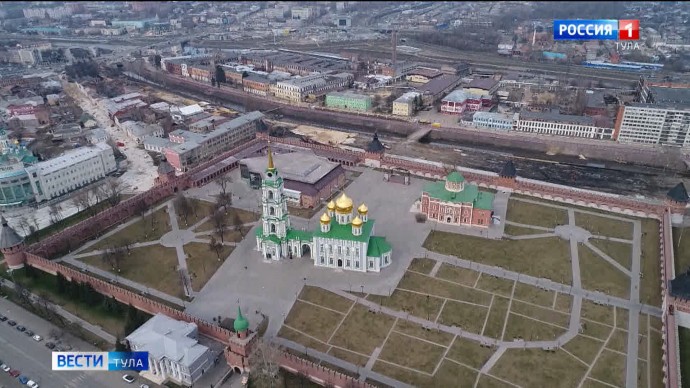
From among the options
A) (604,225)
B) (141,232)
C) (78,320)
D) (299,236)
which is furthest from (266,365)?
(604,225)

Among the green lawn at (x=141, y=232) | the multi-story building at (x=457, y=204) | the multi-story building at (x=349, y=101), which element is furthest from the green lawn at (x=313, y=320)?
the multi-story building at (x=349, y=101)

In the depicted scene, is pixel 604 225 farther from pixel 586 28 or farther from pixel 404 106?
pixel 404 106

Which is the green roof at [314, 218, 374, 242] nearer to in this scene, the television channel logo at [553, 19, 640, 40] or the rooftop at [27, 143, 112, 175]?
the television channel logo at [553, 19, 640, 40]

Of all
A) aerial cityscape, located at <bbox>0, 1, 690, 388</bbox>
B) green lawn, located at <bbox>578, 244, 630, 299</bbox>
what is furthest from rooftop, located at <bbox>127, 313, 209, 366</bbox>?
green lawn, located at <bbox>578, 244, 630, 299</bbox>

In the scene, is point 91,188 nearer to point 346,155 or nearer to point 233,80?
point 346,155

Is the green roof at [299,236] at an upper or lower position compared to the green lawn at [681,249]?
upper

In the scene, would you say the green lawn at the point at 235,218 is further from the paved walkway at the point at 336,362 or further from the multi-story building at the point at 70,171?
the multi-story building at the point at 70,171

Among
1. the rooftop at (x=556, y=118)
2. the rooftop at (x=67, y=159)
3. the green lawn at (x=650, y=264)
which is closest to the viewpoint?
the green lawn at (x=650, y=264)
